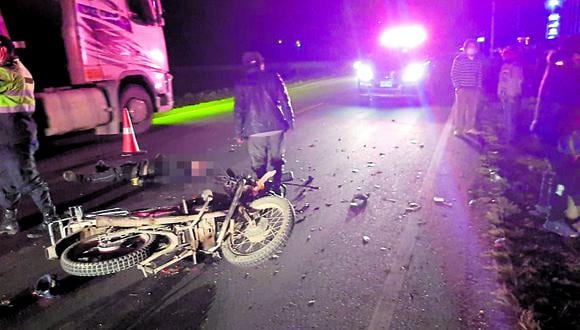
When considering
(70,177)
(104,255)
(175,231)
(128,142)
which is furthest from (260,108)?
(128,142)

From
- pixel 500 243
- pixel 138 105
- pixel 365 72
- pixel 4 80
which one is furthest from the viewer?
pixel 365 72

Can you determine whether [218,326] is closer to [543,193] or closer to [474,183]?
[543,193]

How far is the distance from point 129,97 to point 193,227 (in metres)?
7.26

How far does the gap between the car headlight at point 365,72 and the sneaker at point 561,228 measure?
33.2ft

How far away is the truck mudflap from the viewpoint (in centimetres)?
877

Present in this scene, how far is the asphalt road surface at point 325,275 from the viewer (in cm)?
340

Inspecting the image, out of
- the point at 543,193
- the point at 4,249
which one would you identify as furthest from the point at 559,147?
the point at 4,249

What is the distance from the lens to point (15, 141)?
4.95 m

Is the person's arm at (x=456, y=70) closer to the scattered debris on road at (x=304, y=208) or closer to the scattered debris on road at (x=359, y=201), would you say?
the scattered debris on road at (x=359, y=201)

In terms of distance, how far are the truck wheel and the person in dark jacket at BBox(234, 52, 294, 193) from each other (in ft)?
18.7

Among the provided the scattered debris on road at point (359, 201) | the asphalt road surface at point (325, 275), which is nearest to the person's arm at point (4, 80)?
the asphalt road surface at point (325, 275)

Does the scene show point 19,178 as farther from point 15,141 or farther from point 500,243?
point 500,243

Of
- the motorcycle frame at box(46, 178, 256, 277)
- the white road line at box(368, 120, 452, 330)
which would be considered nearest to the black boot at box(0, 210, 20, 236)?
the motorcycle frame at box(46, 178, 256, 277)

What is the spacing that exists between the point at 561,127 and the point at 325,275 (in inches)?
107
